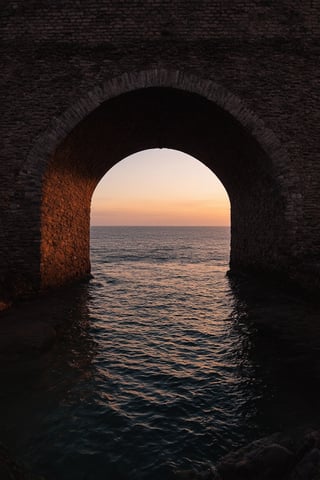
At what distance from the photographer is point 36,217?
9.48m

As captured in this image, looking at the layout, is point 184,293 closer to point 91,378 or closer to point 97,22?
point 91,378

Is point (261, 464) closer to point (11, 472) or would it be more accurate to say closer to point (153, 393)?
point (153, 393)

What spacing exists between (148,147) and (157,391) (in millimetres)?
11774

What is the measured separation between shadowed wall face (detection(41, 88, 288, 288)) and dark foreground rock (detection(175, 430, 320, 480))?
23.7 ft

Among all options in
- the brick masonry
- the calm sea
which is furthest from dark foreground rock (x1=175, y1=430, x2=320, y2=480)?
the brick masonry

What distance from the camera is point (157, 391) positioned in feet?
16.3

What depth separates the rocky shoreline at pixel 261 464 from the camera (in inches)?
115

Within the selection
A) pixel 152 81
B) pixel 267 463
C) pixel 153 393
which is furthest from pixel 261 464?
pixel 152 81

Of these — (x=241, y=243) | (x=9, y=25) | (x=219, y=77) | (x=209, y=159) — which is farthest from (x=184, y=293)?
(x=9, y=25)

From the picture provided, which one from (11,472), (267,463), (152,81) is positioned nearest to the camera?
(11,472)

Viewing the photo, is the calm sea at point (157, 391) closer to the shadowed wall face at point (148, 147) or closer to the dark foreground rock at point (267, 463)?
the dark foreground rock at point (267, 463)

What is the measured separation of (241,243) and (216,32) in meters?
8.32

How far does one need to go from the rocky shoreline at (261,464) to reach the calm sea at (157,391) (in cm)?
23

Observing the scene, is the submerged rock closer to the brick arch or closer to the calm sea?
the calm sea
